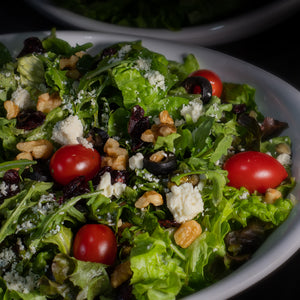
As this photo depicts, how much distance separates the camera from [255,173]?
6.82 feet

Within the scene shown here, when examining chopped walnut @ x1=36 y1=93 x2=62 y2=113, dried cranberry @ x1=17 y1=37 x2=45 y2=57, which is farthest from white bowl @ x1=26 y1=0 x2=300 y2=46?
chopped walnut @ x1=36 y1=93 x2=62 y2=113

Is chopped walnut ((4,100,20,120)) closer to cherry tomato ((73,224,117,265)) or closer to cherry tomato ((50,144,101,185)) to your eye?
cherry tomato ((50,144,101,185))

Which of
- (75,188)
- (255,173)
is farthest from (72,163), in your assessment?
(255,173)

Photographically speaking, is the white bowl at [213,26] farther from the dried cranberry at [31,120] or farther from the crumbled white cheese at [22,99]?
the dried cranberry at [31,120]

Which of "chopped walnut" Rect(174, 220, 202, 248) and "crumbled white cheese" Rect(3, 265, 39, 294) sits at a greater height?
"chopped walnut" Rect(174, 220, 202, 248)

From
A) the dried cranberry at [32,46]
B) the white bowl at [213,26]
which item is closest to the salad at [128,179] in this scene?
the dried cranberry at [32,46]

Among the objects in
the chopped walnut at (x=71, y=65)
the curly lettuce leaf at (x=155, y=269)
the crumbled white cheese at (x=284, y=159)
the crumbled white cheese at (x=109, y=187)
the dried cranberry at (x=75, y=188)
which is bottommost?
the chopped walnut at (x=71, y=65)

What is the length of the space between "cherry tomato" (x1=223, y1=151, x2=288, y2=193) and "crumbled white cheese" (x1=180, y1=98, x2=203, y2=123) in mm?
283

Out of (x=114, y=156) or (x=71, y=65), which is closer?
(x=114, y=156)

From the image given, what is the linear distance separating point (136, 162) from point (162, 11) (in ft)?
6.02

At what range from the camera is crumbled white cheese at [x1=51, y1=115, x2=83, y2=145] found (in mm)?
2164

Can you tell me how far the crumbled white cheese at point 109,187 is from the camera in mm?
1968

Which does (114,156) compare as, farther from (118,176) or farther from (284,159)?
(284,159)

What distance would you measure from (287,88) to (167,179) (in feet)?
2.98
